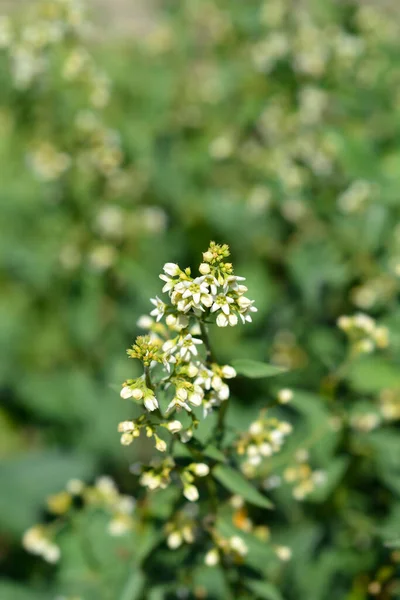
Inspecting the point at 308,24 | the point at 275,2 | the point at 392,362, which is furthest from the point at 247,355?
the point at 275,2

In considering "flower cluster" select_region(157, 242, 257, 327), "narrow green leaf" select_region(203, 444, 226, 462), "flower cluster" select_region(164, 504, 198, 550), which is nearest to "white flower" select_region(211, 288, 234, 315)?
"flower cluster" select_region(157, 242, 257, 327)

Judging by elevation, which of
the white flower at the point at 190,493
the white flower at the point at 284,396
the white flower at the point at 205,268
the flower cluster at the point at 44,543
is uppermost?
the white flower at the point at 284,396

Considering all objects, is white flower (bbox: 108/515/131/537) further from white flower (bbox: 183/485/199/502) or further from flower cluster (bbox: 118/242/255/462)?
flower cluster (bbox: 118/242/255/462)

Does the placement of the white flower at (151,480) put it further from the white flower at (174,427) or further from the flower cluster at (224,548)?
the flower cluster at (224,548)

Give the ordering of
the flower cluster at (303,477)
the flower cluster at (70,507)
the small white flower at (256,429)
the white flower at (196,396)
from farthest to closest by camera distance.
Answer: the flower cluster at (70,507)
the flower cluster at (303,477)
the small white flower at (256,429)
the white flower at (196,396)

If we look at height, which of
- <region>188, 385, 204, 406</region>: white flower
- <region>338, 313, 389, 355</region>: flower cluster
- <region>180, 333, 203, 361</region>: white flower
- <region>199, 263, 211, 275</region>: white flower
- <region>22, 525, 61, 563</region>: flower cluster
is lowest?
<region>22, 525, 61, 563</region>: flower cluster

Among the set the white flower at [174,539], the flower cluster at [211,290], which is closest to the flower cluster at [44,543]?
the white flower at [174,539]
